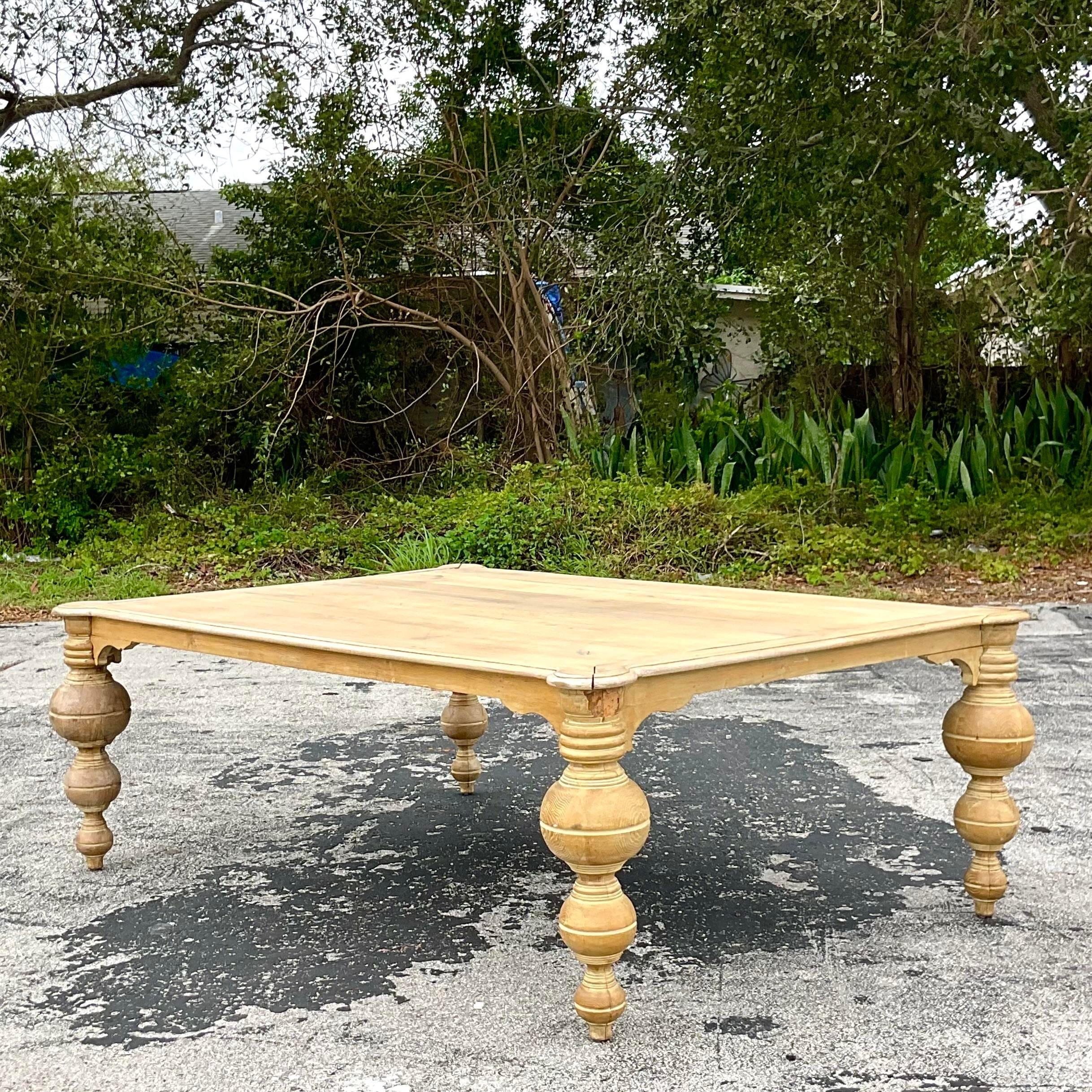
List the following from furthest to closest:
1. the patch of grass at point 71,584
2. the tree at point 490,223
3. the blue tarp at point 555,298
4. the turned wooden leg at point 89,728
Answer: the blue tarp at point 555,298, the tree at point 490,223, the patch of grass at point 71,584, the turned wooden leg at point 89,728

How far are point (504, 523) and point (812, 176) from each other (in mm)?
3000

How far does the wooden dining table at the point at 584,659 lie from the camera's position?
2230 mm

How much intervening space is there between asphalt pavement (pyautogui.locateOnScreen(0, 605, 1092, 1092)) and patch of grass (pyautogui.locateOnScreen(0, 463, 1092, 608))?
3.62m

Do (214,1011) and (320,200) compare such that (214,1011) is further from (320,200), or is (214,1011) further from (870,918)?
(320,200)

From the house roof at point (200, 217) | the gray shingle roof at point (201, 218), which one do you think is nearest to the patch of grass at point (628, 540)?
the house roof at point (200, 217)

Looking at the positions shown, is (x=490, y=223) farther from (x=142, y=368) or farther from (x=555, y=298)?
(x=142, y=368)

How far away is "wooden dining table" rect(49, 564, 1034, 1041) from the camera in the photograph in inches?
87.8

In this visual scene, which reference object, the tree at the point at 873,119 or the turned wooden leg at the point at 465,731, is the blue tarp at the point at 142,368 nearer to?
the tree at the point at 873,119

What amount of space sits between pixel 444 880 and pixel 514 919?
32 cm

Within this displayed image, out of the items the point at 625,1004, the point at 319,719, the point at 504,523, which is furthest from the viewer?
the point at 504,523

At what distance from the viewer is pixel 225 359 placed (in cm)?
1027

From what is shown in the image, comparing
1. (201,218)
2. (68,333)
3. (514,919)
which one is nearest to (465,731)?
A: (514,919)

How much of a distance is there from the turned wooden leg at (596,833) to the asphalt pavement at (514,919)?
5.0 inches

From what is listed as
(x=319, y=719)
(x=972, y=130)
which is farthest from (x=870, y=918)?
(x=972, y=130)
